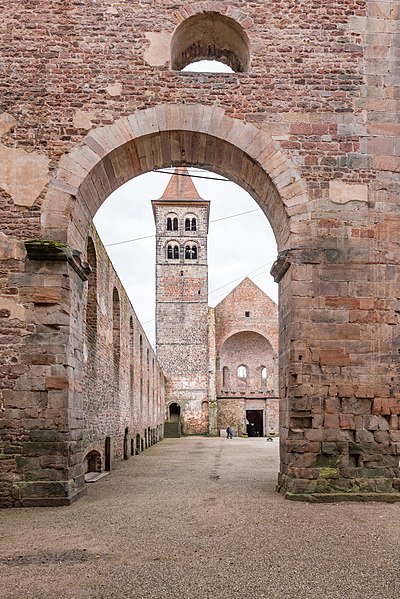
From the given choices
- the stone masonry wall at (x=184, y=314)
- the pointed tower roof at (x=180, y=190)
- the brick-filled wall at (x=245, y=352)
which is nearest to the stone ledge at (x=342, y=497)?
the stone masonry wall at (x=184, y=314)

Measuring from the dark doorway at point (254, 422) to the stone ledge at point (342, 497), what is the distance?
34.0 meters

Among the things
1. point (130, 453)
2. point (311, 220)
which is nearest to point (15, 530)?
point (311, 220)

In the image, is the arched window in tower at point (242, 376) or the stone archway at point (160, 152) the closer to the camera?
the stone archway at point (160, 152)

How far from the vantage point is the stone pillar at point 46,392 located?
7.82 m

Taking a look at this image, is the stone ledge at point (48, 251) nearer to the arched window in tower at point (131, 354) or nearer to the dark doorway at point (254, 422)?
the arched window in tower at point (131, 354)

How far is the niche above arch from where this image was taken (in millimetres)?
9234

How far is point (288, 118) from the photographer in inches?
351

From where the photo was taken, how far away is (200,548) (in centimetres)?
541

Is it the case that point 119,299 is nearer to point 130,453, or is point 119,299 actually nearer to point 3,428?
point 130,453

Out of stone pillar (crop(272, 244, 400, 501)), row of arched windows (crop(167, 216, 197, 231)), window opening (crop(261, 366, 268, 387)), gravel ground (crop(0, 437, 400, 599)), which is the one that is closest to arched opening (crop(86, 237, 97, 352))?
gravel ground (crop(0, 437, 400, 599))

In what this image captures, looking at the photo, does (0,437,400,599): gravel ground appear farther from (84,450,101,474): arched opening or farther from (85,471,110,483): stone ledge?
(84,450,101,474): arched opening

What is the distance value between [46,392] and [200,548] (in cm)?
→ 351

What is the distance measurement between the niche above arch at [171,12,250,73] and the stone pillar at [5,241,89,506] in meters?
3.95

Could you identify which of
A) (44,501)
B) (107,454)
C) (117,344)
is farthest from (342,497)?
(117,344)
